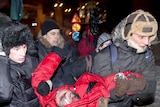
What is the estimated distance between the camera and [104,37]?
370cm

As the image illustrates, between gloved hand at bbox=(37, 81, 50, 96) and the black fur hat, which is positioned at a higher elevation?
the black fur hat

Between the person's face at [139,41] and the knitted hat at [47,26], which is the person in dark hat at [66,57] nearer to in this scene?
the knitted hat at [47,26]

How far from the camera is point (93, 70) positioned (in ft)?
10.3

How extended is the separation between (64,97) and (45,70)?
0.32m

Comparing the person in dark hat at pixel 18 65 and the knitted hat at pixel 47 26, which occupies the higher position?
the knitted hat at pixel 47 26

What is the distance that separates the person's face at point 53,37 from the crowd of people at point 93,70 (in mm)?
831

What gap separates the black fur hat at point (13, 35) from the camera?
2.71m

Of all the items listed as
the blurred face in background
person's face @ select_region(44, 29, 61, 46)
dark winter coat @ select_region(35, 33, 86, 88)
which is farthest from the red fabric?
person's face @ select_region(44, 29, 61, 46)

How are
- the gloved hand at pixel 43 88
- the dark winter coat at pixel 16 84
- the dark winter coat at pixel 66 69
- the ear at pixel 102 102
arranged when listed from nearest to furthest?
1. the dark winter coat at pixel 16 84
2. the gloved hand at pixel 43 88
3. the ear at pixel 102 102
4. the dark winter coat at pixel 66 69

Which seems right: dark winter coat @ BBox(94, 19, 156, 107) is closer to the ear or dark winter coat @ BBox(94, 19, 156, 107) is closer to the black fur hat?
the ear

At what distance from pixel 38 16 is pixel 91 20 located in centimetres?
1964

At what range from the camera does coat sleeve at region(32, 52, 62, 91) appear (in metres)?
2.71

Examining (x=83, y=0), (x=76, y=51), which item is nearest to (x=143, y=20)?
(x=76, y=51)

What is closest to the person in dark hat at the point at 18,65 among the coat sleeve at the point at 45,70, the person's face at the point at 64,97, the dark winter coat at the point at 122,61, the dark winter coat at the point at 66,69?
the coat sleeve at the point at 45,70
